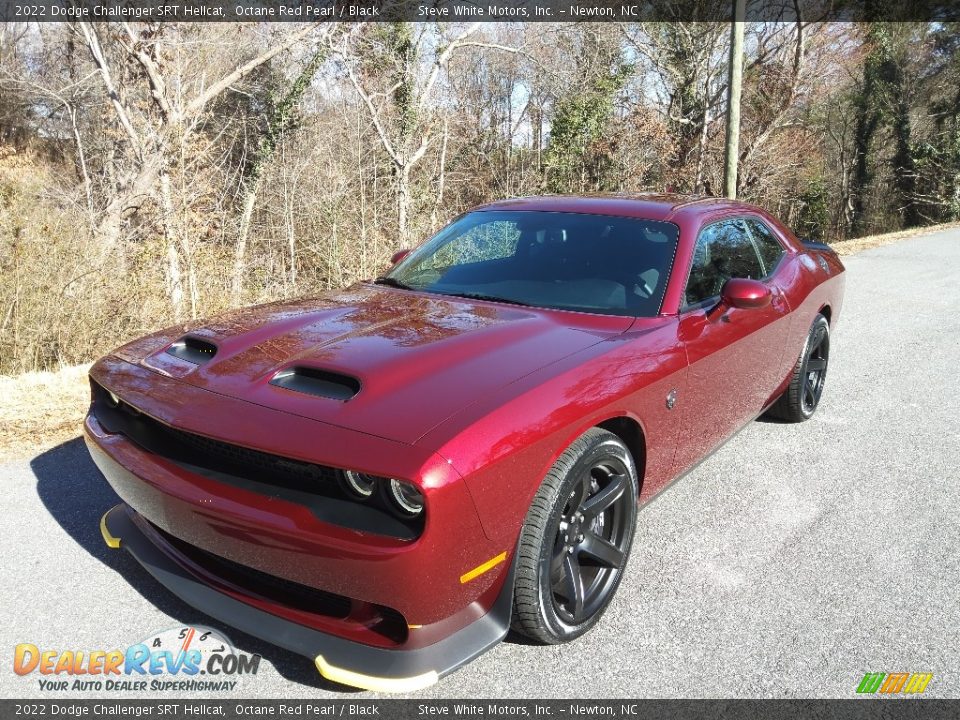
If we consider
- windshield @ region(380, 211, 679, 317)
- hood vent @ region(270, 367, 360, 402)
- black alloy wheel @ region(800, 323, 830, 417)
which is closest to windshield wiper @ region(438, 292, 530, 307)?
windshield @ region(380, 211, 679, 317)

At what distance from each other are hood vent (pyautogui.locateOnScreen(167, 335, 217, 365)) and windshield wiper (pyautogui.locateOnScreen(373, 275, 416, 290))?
3.76 ft

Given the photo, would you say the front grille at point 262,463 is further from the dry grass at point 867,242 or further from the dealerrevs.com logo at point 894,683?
the dry grass at point 867,242

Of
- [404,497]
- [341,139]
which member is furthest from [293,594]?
[341,139]

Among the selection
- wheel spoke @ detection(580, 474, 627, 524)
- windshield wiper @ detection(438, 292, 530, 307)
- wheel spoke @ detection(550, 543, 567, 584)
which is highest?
windshield wiper @ detection(438, 292, 530, 307)

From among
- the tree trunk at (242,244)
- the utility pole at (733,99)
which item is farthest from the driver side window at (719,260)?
the utility pole at (733,99)

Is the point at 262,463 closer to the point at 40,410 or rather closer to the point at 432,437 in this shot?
the point at 432,437

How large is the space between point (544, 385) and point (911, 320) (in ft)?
22.2

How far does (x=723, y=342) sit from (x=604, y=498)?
1.18 meters

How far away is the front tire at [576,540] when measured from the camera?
238cm

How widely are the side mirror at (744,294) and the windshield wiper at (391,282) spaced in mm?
1501

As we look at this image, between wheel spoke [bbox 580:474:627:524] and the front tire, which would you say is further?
wheel spoke [bbox 580:474:627:524]

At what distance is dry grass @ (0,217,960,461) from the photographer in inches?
172

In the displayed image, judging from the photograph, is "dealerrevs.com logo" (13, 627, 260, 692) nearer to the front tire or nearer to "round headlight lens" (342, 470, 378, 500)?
"round headlight lens" (342, 470, 378, 500)

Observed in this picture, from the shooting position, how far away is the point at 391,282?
392 cm
